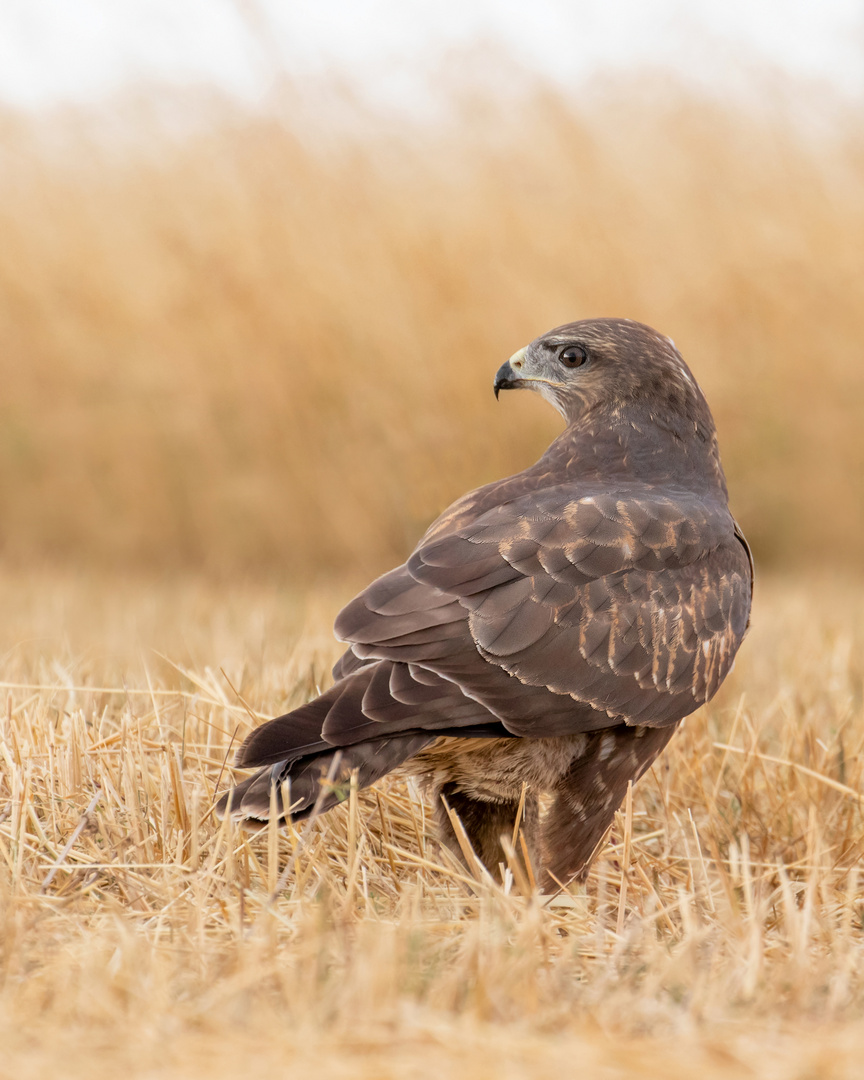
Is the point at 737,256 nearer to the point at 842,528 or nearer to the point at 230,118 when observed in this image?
the point at 842,528

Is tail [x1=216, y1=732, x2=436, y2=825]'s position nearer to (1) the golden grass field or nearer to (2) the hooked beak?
(2) the hooked beak

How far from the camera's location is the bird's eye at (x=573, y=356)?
11.4 ft

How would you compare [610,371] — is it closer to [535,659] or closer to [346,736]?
[535,659]

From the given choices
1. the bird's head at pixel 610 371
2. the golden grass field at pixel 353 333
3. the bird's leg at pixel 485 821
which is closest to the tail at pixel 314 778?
the bird's leg at pixel 485 821

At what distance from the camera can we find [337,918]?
221 cm

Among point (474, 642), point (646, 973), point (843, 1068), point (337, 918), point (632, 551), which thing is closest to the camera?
point (843, 1068)

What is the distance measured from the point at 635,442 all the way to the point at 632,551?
1.98 ft

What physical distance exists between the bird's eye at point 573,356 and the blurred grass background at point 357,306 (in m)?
4.02

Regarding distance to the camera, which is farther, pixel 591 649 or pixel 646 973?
pixel 591 649

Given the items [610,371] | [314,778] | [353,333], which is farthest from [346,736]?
[353,333]

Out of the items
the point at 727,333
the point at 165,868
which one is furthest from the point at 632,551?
the point at 727,333

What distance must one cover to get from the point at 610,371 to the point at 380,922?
5.81 feet

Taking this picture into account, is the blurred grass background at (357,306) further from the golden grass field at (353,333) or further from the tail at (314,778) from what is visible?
the tail at (314,778)

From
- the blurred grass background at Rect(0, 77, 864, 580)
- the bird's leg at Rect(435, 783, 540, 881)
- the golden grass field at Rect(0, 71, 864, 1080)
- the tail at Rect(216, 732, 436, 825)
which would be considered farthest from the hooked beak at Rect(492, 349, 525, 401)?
the blurred grass background at Rect(0, 77, 864, 580)
